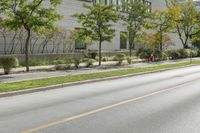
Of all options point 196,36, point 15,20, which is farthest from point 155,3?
point 15,20

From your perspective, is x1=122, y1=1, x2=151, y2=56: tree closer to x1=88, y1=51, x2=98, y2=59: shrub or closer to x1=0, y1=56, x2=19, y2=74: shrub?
x1=88, y1=51, x2=98, y2=59: shrub

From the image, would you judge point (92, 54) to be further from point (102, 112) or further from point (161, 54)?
point (102, 112)

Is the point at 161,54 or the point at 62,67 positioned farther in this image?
the point at 161,54

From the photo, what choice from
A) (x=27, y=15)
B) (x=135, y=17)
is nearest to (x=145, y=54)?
(x=135, y=17)

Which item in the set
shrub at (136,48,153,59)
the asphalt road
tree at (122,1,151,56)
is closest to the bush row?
shrub at (136,48,153,59)

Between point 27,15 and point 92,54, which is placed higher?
point 27,15

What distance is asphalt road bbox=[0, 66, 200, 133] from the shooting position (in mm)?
8691

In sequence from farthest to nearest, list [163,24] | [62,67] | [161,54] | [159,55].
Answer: [163,24], [161,54], [159,55], [62,67]

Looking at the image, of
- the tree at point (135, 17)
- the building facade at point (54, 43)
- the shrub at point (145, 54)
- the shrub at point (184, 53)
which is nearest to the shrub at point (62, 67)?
the building facade at point (54, 43)

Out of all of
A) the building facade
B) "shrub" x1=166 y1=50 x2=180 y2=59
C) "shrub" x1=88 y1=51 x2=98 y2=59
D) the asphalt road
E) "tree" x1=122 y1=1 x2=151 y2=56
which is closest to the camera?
the asphalt road

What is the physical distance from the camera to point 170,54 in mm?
53000

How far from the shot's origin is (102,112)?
35.1ft

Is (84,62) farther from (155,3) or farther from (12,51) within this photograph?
(155,3)

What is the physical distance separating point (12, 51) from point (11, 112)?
29893 millimetres
